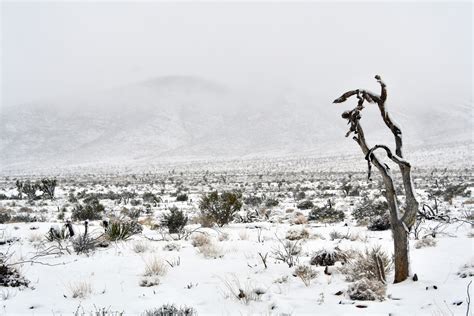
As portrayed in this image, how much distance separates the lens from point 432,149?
72312 millimetres

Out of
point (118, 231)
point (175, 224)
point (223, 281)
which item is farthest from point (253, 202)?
point (223, 281)

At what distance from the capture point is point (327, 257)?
22.2 ft

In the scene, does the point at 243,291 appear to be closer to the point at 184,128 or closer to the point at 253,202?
the point at 253,202

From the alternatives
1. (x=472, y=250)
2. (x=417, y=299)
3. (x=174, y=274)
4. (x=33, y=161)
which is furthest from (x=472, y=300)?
(x=33, y=161)

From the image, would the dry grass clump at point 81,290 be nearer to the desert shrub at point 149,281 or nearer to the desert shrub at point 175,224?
the desert shrub at point 149,281

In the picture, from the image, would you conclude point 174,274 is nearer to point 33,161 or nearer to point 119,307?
point 119,307

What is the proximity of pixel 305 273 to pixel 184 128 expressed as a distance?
376 ft

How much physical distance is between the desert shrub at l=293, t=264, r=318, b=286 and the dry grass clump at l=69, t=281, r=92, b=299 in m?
2.86

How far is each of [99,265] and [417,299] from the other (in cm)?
483

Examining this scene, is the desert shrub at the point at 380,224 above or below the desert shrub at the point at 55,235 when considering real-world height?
below

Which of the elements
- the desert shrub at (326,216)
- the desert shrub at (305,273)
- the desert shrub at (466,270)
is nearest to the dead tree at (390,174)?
the desert shrub at (466,270)

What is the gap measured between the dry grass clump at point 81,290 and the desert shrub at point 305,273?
2859 millimetres

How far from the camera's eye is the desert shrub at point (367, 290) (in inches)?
196

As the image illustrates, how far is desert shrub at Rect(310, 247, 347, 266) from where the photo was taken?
266 inches
